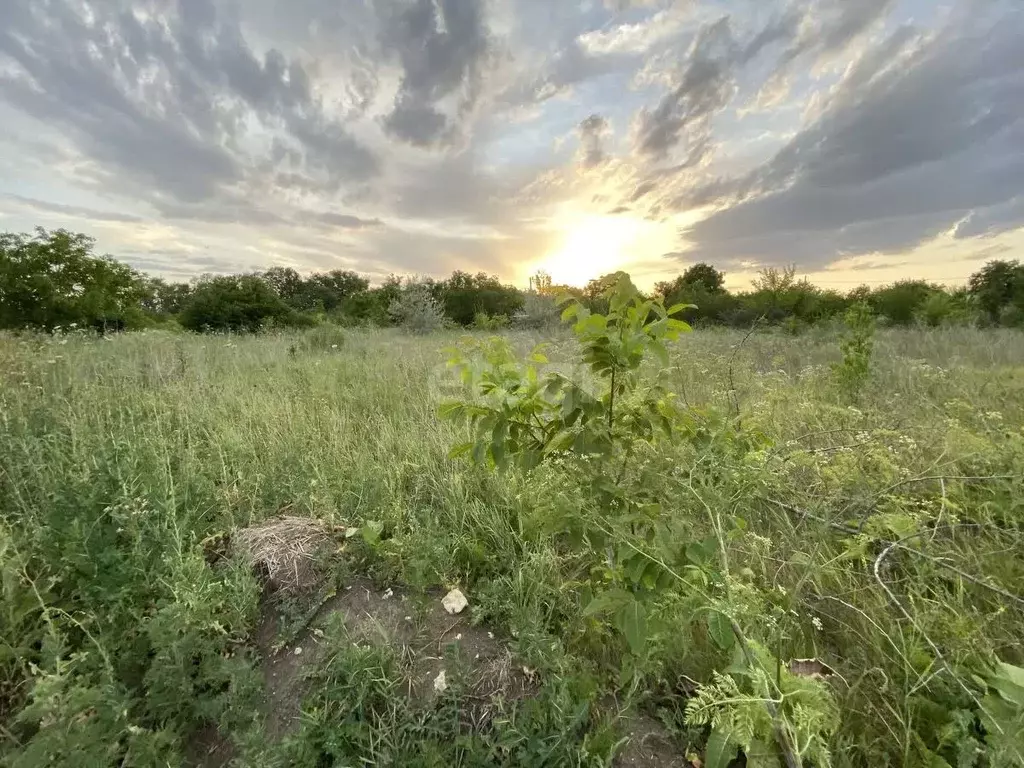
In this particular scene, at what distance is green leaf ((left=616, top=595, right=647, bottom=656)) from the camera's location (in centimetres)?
115

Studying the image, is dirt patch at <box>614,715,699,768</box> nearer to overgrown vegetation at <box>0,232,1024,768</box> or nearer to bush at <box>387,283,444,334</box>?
overgrown vegetation at <box>0,232,1024,768</box>

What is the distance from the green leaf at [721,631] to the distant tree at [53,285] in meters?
16.2

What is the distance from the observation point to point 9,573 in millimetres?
1722

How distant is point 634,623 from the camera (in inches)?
46.2

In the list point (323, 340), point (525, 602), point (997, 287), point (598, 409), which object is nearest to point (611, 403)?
point (598, 409)

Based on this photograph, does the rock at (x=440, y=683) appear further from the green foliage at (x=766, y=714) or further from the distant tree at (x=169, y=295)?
the distant tree at (x=169, y=295)

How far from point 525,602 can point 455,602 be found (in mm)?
341

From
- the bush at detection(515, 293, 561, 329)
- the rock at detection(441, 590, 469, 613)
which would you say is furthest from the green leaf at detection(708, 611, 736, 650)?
the bush at detection(515, 293, 561, 329)

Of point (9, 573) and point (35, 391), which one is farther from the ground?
point (35, 391)

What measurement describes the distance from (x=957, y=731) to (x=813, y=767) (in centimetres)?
42

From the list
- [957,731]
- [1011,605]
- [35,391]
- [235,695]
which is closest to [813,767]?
[957,731]

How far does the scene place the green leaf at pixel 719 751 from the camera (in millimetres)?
1172

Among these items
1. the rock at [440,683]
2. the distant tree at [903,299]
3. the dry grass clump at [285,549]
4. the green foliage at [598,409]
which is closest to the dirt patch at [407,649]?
the rock at [440,683]

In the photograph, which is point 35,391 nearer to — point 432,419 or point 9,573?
point 9,573
